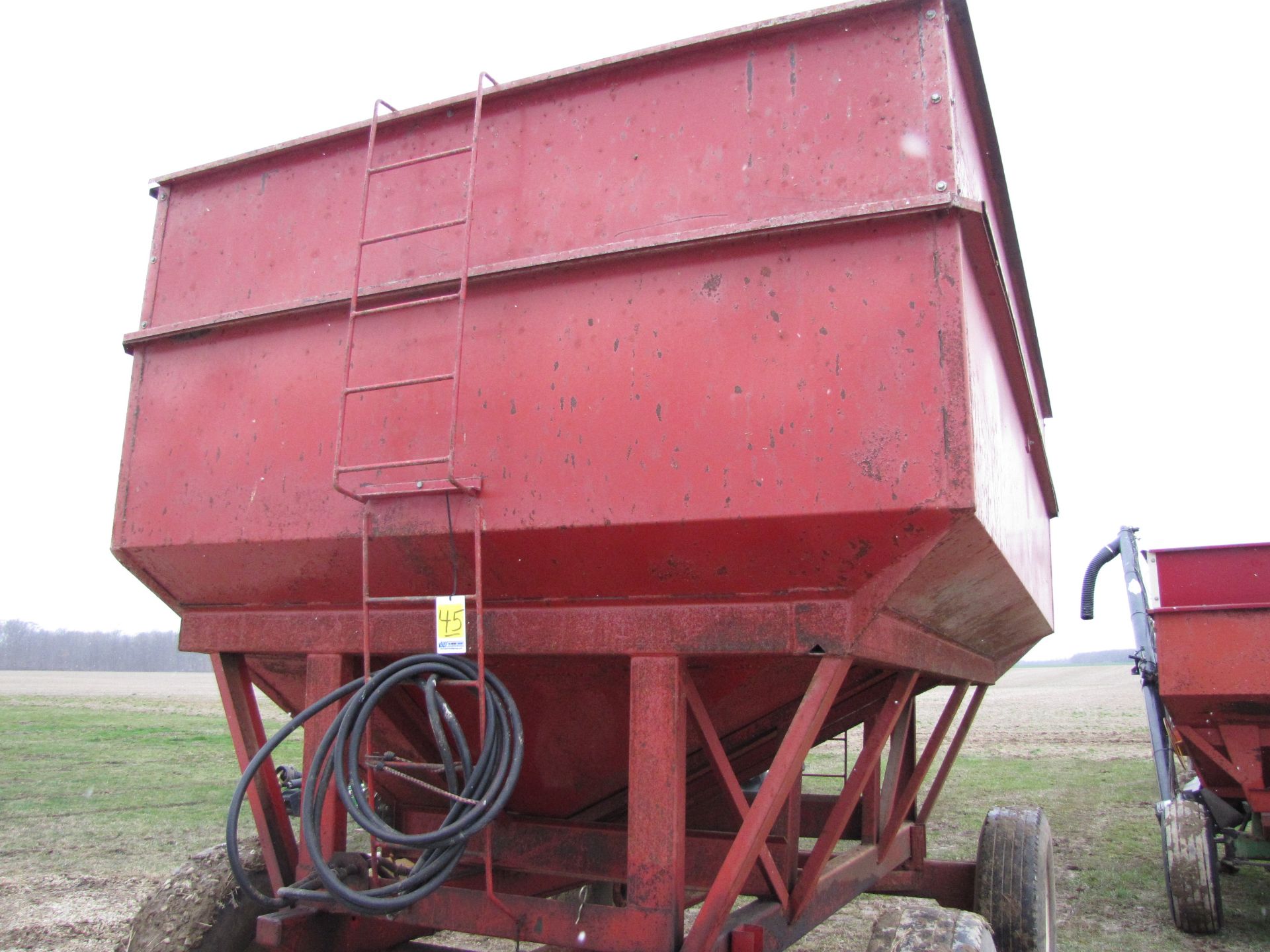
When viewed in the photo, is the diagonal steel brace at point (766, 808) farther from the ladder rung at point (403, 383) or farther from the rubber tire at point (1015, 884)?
the rubber tire at point (1015, 884)

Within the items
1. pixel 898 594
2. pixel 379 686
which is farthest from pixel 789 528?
pixel 379 686

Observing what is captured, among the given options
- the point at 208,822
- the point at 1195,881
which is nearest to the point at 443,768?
the point at 1195,881

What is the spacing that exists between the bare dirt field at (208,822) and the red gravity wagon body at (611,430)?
1.25 metres

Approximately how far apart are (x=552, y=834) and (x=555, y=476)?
65.2 inches

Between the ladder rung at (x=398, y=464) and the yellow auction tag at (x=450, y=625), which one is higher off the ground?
the ladder rung at (x=398, y=464)

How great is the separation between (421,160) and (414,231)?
0.25 metres

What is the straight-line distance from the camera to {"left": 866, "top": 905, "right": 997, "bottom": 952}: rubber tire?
2648 millimetres

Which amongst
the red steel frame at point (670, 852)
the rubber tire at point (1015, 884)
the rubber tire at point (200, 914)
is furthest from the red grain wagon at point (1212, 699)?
the rubber tire at point (200, 914)

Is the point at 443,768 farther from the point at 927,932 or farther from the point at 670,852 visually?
the point at 927,932

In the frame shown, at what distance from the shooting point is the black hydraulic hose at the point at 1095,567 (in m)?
7.32

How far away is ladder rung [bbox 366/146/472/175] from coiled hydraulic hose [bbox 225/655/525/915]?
1.60m

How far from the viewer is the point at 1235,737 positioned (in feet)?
21.3

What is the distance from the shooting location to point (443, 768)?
2900 mm

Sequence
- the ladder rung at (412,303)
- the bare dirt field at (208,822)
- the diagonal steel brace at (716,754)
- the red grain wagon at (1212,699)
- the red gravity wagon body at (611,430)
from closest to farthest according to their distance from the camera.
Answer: the red gravity wagon body at (611,430) < the diagonal steel brace at (716,754) < the ladder rung at (412,303) < the bare dirt field at (208,822) < the red grain wagon at (1212,699)
